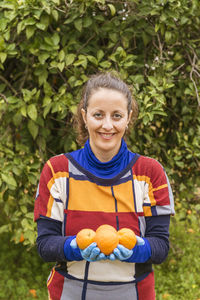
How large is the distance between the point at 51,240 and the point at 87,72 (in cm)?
151

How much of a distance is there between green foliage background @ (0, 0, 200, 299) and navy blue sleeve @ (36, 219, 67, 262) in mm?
919

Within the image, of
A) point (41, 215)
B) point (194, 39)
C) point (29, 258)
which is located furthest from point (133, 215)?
point (29, 258)

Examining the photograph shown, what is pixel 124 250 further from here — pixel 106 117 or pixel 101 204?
pixel 106 117

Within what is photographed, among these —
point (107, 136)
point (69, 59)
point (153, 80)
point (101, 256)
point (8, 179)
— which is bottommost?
point (101, 256)

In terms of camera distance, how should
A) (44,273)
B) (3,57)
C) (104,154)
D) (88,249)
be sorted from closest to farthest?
(88,249) < (104,154) < (3,57) < (44,273)

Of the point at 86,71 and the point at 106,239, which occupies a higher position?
the point at 86,71

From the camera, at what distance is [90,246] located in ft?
4.56

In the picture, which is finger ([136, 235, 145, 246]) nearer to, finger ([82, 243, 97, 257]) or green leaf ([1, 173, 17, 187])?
finger ([82, 243, 97, 257])

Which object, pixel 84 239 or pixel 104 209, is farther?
pixel 104 209

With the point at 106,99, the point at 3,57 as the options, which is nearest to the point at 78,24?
the point at 3,57

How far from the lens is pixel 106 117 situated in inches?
61.6

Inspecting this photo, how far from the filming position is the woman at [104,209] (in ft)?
5.05

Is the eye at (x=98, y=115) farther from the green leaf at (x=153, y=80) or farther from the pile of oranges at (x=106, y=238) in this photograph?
the green leaf at (x=153, y=80)

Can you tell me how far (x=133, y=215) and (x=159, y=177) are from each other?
0.20 metres
